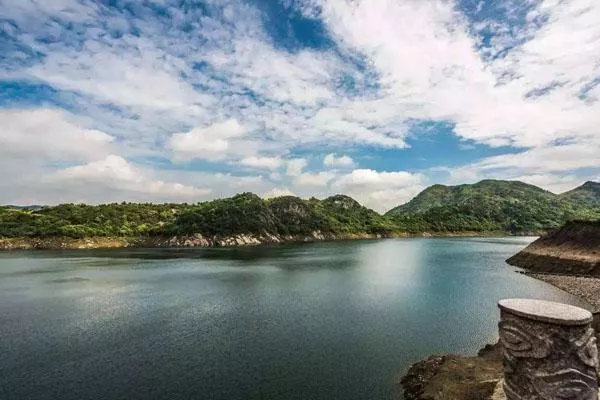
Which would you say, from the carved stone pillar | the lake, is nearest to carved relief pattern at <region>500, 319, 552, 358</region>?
the carved stone pillar

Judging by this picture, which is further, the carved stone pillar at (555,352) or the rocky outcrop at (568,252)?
the rocky outcrop at (568,252)

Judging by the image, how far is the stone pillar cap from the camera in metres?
11.8

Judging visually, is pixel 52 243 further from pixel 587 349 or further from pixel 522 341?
pixel 587 349

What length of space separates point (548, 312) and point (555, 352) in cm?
120

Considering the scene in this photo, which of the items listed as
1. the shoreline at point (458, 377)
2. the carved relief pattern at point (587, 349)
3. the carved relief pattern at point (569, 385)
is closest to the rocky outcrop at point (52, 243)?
the shoreline at point (458, 377)

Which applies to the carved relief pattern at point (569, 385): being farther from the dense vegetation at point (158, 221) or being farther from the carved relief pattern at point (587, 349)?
the dense vegetation at point (158, 221)

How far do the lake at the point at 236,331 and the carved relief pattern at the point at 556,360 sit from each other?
8.67m

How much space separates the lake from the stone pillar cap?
931 centimetres


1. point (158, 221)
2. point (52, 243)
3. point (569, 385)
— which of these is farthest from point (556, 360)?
point (158, 221)

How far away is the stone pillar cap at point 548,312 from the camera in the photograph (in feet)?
38.8

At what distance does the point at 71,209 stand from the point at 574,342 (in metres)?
177

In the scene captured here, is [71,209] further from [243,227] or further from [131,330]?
[131,330]

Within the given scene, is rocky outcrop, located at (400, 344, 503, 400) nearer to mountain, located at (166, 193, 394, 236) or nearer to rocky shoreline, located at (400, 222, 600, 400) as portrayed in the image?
rocky shoreline, located at (400, 222, 600, 400)

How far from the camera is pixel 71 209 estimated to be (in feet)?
516
